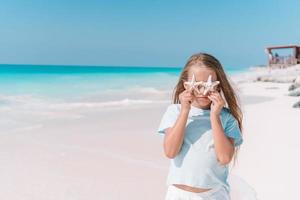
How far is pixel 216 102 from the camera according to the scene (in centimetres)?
189

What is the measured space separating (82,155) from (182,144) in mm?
3662

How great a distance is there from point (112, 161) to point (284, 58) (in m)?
31.1

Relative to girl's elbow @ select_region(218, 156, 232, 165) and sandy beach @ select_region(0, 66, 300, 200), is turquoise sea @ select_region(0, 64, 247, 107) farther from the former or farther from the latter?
sandy beach @ select_region(0, 66, 300, 200)

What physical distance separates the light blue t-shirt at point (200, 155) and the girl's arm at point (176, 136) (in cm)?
5

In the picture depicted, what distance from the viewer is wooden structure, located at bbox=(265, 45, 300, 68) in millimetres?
33219

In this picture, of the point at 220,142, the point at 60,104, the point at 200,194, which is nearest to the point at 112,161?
the point at 200,194

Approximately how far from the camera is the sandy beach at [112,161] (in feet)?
13.3

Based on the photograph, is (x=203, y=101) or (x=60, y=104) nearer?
(x=203, y=101)

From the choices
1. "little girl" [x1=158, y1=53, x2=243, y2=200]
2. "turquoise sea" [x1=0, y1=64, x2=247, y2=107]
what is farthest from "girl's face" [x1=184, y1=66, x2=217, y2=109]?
"turquoise sea" [x1=0, y1=64, x2=247, y2=107]

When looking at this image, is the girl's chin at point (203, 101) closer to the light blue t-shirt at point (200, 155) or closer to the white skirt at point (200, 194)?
the light blue t-shirt at point (200, 155)

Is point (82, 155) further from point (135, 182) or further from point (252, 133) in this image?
point (252, 133)

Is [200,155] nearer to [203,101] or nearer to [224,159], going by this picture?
[224,159]

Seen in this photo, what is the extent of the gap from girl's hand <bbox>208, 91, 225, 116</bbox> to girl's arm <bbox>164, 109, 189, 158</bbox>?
0.11 metres

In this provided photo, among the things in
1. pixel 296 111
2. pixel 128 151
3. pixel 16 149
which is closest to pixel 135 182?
pixel 128 151
